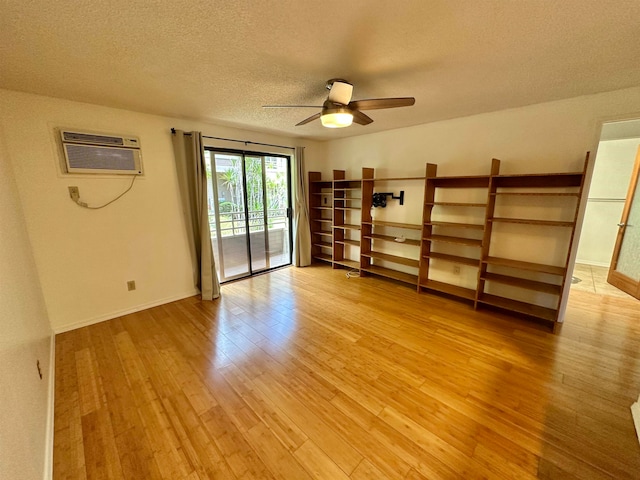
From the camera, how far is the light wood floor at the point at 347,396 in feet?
4.60

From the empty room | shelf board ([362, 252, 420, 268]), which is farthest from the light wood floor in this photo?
shelf board ([362, 252, 420, 268])

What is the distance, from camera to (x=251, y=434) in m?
1.57

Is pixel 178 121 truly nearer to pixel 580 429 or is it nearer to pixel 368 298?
pixel 368 298

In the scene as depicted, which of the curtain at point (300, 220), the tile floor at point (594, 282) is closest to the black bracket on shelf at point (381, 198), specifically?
the curtain at point (300, 220)

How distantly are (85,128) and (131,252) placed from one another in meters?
1.37

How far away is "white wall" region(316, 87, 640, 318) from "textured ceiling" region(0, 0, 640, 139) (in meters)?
0.23

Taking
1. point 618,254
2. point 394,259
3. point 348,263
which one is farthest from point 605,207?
point 348,263

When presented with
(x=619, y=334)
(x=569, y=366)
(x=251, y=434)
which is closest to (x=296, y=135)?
(x=251, y=434)

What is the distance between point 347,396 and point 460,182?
290 cm

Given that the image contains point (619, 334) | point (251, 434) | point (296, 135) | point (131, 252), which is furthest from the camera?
point (296, 135)

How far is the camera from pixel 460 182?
333cm

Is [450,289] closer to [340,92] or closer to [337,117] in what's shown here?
[337,117]

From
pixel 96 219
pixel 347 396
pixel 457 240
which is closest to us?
pixel 347 396

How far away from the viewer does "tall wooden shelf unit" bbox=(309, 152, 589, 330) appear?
8.95 feet
